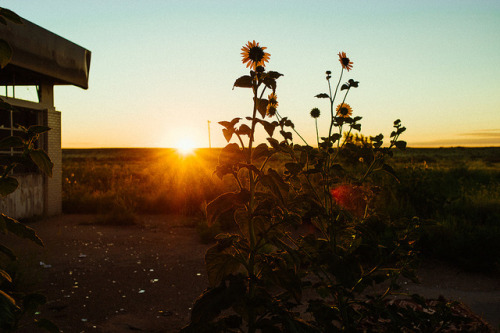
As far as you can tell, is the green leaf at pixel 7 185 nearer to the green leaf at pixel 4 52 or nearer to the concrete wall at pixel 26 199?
the green leaf at pixel 4 52

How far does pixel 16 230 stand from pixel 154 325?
2546 mm

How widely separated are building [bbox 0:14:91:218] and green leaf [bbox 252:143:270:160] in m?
7.37

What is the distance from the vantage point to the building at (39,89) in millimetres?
8008

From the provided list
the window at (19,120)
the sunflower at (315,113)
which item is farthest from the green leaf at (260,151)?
the window at (19,120)

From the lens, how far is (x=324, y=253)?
74.2 inches

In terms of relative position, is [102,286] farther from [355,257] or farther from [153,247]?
[355,257]


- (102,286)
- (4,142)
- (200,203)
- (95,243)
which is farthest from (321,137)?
(200,203)

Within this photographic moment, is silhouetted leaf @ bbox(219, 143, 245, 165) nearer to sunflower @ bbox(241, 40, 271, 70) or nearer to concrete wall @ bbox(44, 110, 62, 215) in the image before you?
sunflower @ bbox(241, 40, 271, 70)

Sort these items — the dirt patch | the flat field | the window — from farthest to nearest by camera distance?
1. the window
2. the flat field
3. the dirt patch

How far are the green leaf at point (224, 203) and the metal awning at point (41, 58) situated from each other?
724 centimetres

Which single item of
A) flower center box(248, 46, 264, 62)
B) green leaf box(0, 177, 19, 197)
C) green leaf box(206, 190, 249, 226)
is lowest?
green leaf box(206, 190, 249, 226)

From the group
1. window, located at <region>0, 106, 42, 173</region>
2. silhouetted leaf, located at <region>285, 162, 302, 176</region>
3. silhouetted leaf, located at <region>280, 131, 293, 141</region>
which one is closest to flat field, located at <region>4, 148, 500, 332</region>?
silhouetted leaf, located at <region>285, 162, 302, 176</region>

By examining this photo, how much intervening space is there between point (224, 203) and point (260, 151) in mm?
297

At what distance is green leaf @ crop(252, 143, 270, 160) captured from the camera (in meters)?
1.82
